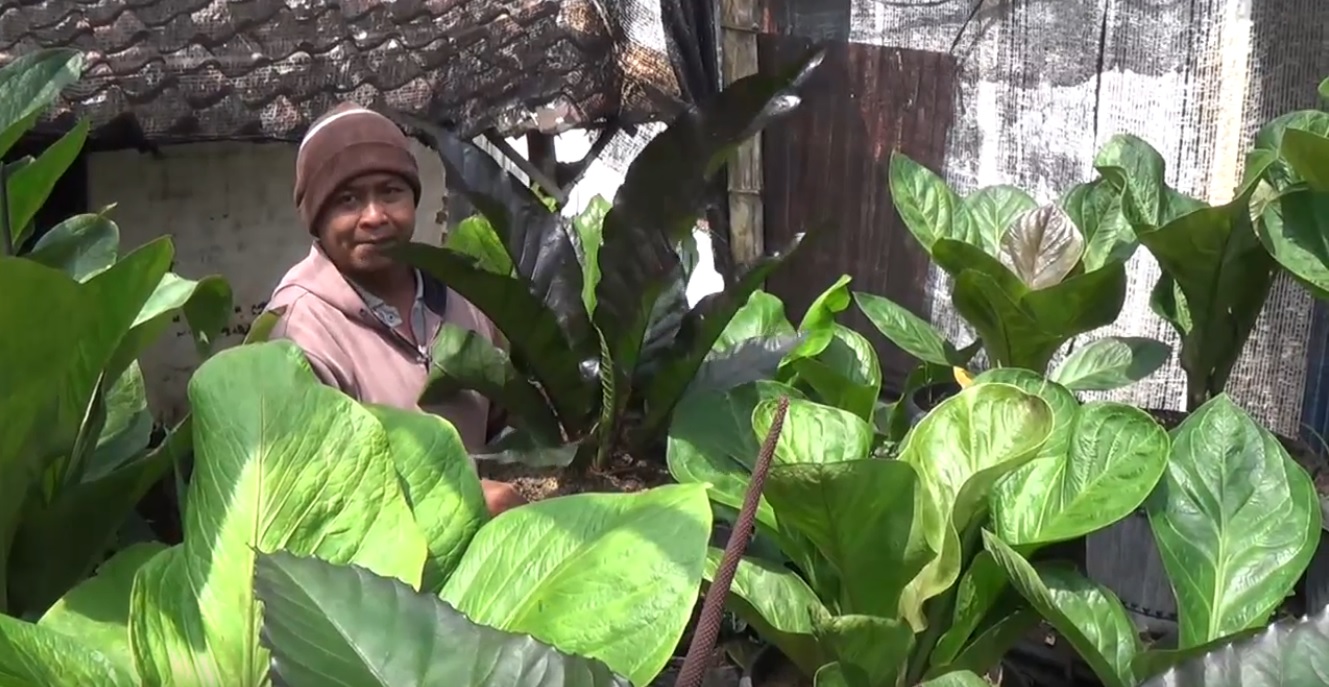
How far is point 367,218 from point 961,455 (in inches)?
20.2

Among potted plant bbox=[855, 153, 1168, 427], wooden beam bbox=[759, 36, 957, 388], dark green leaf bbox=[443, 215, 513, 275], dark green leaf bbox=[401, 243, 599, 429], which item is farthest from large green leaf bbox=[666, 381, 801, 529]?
wooden beam bbox=[759, 36, 957, 388]

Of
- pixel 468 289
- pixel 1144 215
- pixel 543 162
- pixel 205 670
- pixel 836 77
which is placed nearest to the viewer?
pixel 205 670

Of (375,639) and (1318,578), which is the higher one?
(375,639)

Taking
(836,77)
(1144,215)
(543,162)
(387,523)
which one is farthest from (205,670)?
(543,162)

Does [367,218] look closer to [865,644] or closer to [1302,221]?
[865,644]

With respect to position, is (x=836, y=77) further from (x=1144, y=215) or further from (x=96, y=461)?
(x=96, y=461)

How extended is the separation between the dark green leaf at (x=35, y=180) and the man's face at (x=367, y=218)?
300 millimetres

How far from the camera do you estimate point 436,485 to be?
487 millimetres

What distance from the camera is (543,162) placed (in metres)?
2.29

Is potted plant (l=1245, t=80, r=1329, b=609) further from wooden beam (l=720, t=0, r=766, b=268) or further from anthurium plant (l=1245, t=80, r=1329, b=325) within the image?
wooden beam (l=720, t=0, r=766, b=268)

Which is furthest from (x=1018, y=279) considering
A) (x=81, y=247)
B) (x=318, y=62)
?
(x=318, y=62)

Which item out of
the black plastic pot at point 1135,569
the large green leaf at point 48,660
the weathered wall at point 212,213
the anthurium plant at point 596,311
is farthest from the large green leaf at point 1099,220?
the weathered wall at point 212,213

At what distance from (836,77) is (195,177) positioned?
1128mm

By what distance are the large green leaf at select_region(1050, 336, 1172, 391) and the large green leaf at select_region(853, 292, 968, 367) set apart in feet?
0.29
